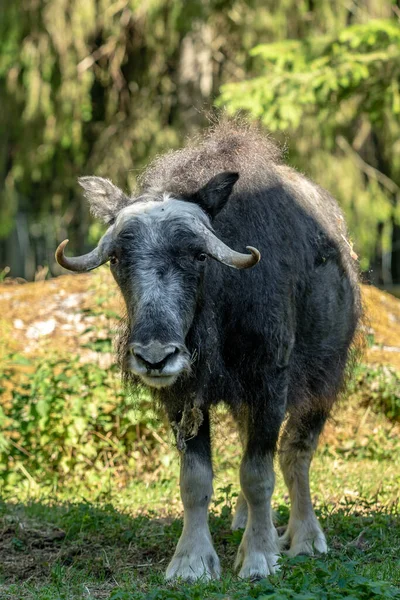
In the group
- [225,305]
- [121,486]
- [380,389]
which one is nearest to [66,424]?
[121,486]

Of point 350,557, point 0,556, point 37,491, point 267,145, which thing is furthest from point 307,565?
point 37,491

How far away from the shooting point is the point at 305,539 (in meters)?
6.75

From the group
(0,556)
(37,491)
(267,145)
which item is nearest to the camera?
(0,556)

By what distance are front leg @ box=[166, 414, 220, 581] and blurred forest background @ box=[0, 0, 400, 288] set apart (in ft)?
30.7

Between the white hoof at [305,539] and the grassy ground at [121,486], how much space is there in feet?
0.48

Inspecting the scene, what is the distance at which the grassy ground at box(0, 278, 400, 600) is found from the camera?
550 cm

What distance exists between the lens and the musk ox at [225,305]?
5.50 metres

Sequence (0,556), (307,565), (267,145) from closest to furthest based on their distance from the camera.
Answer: (307,565)
(0,556)
(267,145)

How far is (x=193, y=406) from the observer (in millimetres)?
6027

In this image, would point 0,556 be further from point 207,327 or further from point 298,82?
point 298,82

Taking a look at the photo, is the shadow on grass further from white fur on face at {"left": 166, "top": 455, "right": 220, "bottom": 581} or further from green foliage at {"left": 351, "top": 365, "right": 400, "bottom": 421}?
green foliage at {"left": 351, "top": 365, "right": 400, "bottom": 421}

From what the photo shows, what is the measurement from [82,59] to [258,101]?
235 inches

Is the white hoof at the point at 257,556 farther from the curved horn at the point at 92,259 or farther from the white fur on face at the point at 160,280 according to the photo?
the curved horn at the point at 92,259

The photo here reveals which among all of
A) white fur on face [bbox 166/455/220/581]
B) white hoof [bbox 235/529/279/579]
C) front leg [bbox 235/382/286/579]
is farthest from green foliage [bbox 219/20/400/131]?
white hoof [bbox 235/529/279/579]
